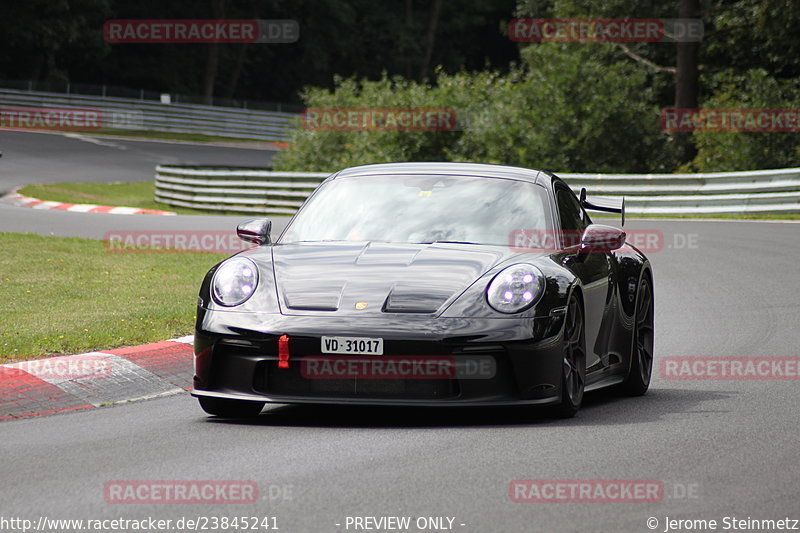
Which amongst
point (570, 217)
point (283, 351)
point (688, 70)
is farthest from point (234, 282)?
point (688, 70)

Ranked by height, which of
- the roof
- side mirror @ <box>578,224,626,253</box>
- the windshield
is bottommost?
side mirror @ <box>578,224,626,253</box>

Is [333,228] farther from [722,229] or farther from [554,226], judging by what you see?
[722,229]

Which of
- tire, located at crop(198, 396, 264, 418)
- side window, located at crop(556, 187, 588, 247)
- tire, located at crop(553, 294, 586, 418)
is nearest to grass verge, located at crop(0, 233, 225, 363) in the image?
tire, located at crop(198, 396, 264, 418)

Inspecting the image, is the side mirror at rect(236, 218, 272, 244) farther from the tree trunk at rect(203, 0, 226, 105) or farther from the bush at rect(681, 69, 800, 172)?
the tree trunk at rect(203, 0, 226, 105)

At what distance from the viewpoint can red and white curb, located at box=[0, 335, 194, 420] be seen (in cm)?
726

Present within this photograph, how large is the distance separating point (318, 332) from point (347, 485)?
1.28 metres

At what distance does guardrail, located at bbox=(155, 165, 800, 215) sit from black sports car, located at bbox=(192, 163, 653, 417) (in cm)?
1749

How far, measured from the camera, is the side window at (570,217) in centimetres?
764

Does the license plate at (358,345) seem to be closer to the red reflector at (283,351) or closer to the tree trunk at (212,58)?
the red reflector at (283,351)

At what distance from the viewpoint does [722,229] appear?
21141mm

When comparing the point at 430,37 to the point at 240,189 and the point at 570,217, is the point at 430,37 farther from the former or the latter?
the point at 570,217

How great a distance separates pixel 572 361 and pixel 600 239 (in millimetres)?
850

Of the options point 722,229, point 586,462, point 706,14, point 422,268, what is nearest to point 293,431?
point 422,268

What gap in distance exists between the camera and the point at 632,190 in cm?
2586
